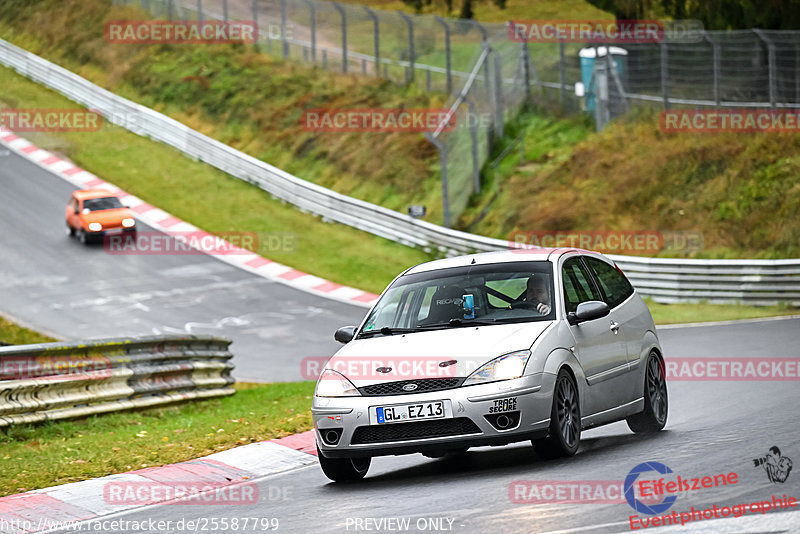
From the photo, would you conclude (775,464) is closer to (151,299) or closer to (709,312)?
(709,312)

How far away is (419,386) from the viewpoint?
27.0 feet

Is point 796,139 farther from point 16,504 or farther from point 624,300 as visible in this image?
point 16,504

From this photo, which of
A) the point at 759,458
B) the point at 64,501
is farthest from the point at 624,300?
the point at 64,501

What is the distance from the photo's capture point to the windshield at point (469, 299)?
9.02 m

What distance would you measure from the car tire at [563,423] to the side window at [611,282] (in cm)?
136

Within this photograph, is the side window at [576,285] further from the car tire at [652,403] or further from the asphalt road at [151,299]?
the asphalt road at [151,299]

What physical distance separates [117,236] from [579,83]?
13379 millimetres

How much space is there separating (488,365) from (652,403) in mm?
2359

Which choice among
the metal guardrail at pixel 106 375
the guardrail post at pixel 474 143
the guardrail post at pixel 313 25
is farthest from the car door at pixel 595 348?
the guardrail post at pixel 313 25

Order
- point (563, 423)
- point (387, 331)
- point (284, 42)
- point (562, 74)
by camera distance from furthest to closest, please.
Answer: point (284, 42)
point (562, 74)
point (387, 331)
point (563, 423)

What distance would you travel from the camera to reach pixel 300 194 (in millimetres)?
35469

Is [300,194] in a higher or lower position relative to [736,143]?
lower

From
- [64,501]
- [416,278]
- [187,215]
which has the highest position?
[416,278]

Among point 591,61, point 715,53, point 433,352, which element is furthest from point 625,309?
point 591,61
